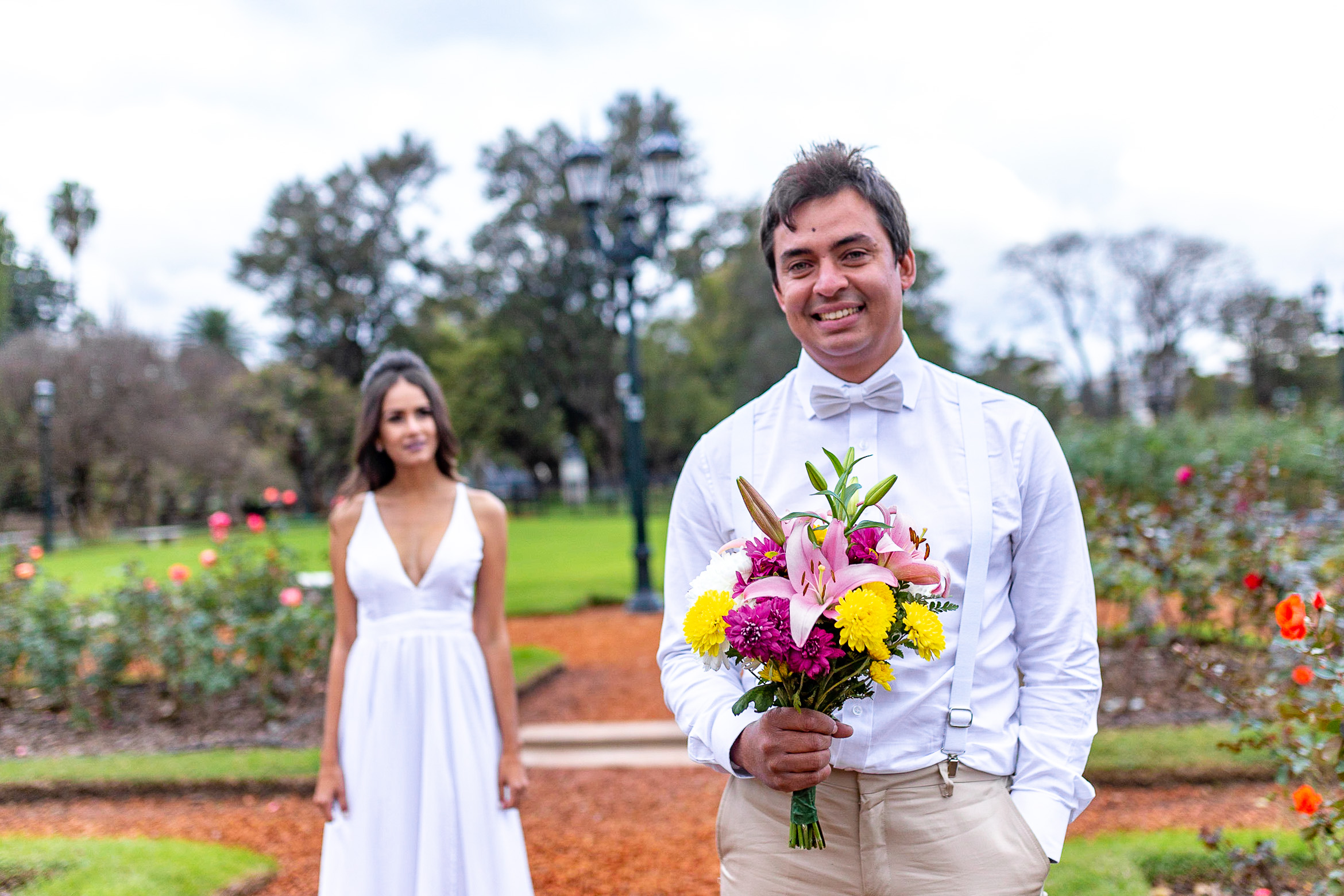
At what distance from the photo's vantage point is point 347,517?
3566 millimetres

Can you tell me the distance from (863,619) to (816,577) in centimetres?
10

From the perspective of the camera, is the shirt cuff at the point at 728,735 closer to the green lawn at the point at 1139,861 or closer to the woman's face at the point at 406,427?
the woman's face at the point at 406,427

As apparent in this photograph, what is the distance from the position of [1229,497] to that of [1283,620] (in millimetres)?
4060

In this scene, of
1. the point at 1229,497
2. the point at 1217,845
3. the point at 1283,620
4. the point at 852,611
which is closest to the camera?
the point at 852,611

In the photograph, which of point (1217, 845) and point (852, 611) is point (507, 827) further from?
point (1217, 845)

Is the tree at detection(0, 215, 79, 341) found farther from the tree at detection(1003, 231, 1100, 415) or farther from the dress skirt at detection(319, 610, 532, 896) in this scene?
the tree at detection(1003, 231, 1100, 415)

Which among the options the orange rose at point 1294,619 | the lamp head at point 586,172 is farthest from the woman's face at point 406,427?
the lamp head at point 586,172

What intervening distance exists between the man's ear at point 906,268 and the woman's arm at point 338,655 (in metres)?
2.22

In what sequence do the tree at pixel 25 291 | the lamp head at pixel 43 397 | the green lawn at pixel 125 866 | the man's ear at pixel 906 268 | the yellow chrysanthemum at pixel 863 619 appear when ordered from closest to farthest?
the yellow chrysanthemum at pixel 863 619 < the man's ear at pixel 906 268 < the green lawn at pixel 125 866 < the tree at pixel 25 291 < the lamp head at pixel 43 397

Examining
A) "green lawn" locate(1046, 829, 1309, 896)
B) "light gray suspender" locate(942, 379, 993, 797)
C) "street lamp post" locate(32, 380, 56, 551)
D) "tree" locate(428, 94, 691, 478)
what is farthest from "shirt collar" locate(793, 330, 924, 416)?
→ "tree" locate(428, 94, 691, 478)

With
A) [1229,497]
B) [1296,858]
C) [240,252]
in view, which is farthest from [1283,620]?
[240,252]

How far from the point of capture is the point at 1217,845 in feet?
12.4

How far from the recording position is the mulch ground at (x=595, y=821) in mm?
4625

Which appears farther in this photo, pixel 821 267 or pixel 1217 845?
pixel 1217 845
